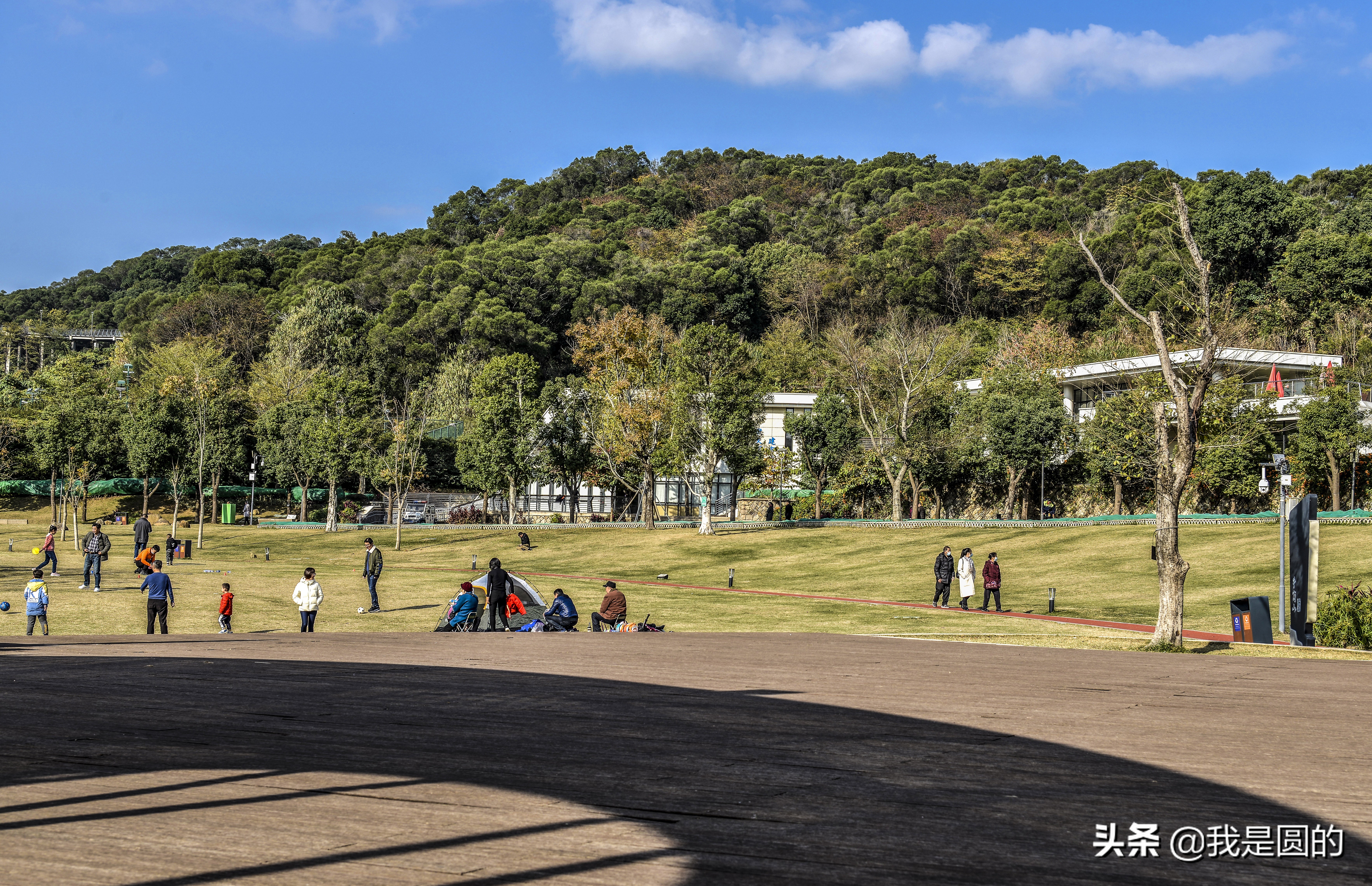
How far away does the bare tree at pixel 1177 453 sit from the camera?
1934 centimetres

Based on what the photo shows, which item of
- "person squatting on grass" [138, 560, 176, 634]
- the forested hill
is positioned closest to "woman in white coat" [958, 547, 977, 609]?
"person squatting on grass" [138, 560, 176, 634]

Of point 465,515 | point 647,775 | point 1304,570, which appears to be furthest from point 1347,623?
point 465,515

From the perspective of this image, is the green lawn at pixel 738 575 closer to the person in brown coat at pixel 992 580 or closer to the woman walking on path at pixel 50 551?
the woman walking on path at pixel 50 551

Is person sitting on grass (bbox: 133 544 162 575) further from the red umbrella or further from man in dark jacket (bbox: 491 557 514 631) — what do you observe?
the red umbrella

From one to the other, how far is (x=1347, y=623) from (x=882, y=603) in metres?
15.3

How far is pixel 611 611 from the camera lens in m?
22.2

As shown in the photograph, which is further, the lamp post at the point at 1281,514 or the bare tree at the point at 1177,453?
the lamp post at the point at 1281,514

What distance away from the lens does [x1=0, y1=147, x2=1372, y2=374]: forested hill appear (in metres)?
73.1

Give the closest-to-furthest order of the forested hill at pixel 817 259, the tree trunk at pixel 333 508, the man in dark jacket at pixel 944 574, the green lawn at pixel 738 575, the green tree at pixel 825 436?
the green lawn at pixel 738 575 < the man in dark jacket at pixel 944 574 < the green tree at pixel 825 436 < the tree trunk at pixel 333 508 < the forested hill at pixel 817 259

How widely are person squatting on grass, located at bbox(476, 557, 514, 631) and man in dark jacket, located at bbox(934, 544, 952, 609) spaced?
15735 millimetres

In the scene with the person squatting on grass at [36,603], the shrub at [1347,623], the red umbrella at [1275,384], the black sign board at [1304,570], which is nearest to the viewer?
the black sign board at [1304,570]

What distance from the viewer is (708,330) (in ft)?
188

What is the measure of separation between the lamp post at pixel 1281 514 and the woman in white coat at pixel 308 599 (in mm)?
21065

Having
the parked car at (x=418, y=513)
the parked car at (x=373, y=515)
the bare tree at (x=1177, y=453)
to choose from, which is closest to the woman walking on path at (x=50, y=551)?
the bare tree at (x=1177, y=453)
